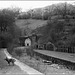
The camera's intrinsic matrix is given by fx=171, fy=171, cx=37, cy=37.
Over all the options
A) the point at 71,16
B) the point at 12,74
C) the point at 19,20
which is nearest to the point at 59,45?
the point at 71,16

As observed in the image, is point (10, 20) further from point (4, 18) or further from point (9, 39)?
point (9, 39)

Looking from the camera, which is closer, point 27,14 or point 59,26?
point 59,26

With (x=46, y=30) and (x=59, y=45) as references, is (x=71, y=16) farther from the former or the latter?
(x=59, y=45)

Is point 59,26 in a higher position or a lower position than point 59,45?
higher

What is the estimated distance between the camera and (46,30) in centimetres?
5819

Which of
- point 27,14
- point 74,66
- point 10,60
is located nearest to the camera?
point 10,60

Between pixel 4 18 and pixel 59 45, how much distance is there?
49.9 ft

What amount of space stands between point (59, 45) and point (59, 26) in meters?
9.34

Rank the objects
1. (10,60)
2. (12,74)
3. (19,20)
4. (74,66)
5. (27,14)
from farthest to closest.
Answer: (27,14) < (19,20) < (74,66) < (10,60) < (12,74)

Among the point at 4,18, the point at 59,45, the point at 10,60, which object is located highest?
the point at 4,18

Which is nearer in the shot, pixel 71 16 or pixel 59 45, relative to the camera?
pixel 59 45

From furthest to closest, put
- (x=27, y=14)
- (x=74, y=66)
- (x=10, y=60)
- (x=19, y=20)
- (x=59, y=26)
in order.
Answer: (x=27, y=14) → (x=19, y=20) → (x=59, y=26) → (x=74, y=66) → (x=10, y=60)

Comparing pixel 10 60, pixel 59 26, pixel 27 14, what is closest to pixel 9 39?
pixel 59 26

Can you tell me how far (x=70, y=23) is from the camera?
52.5 m
